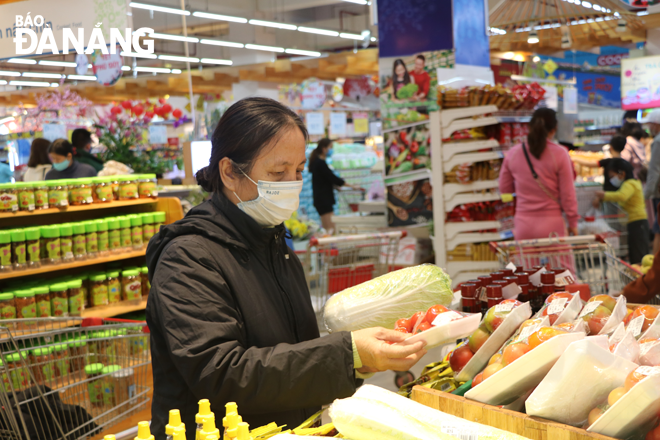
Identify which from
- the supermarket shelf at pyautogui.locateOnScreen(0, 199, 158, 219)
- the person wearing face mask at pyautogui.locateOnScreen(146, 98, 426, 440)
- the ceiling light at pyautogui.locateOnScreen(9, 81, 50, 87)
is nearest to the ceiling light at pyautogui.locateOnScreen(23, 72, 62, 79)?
the ceiling light at pyautogui.locateOnScreen(9, 81, 50, 87)

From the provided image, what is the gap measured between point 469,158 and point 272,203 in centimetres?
365

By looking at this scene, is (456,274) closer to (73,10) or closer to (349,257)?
(349,257)

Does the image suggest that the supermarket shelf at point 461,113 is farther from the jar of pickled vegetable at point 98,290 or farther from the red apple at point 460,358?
the red apple at point 460,358

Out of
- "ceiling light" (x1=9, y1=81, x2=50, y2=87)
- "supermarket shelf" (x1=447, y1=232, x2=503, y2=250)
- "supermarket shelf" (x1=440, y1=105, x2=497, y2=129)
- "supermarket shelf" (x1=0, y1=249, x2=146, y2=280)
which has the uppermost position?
"ceiling light" (x1=9, y1=81, x2=50, y2=87)

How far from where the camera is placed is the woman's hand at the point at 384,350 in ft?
4.82

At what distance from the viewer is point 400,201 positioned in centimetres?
678

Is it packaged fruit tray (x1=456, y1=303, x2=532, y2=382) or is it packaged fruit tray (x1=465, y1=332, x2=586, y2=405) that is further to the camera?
packaged fruit tray (x1=456, y1=303, x2=532, y2=382)

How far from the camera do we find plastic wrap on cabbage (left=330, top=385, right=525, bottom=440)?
3.91 ft

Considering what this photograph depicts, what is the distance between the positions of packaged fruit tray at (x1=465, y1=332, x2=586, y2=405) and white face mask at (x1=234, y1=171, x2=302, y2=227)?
30.3 inches

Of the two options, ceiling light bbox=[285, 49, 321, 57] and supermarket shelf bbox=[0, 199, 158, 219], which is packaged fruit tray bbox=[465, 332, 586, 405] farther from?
ceiling light bbox=[285, 49, 321, 57]

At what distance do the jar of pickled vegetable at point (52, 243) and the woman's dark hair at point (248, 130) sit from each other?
9.42 feet

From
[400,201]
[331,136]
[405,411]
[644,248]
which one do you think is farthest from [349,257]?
[331,136]

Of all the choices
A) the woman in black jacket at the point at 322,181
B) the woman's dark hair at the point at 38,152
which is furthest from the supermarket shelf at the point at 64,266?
the woman in black jacket at the point at 322,181

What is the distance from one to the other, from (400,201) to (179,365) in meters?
5.45
